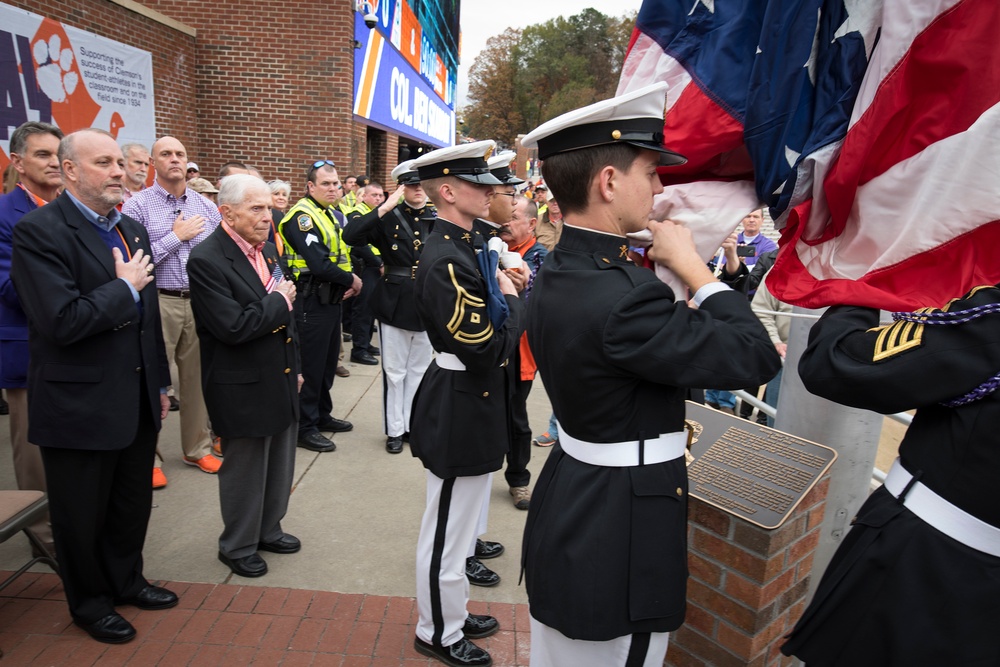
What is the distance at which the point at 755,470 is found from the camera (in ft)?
7.70

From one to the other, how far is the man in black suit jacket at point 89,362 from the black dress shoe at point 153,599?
0.15m

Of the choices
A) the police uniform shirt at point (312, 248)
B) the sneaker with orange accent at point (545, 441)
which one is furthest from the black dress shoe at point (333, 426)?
the sneaker with orange accent at point (545, 441)

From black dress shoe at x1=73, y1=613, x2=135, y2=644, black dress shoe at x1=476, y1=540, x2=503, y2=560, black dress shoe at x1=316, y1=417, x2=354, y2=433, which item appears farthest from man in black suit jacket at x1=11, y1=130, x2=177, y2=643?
black dress shoe at x1=316, y1=417, x2=354, y2=433

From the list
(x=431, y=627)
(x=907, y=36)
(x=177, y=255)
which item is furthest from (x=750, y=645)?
(x=177, y=255)

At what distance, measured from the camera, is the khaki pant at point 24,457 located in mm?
3514

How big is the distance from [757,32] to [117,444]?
288 cm

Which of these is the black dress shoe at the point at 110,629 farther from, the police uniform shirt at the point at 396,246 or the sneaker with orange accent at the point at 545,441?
the sneaker with orange accent at the point at 545,441

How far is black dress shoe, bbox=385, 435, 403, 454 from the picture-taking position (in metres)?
5.30

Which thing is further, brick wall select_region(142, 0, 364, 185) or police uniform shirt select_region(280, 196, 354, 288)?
brick wall select_region(142, 0, 364, 185)

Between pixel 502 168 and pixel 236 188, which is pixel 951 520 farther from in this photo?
pixel 236 188

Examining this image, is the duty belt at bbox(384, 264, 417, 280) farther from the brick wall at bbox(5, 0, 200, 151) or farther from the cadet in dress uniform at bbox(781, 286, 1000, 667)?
the brick wall at bbox(5, 0, 200, 151)

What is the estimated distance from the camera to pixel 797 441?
7.64 feet

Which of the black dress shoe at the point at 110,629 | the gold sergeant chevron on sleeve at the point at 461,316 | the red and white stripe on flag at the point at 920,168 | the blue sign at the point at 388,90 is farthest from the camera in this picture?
the blue sign at the point at 388,90

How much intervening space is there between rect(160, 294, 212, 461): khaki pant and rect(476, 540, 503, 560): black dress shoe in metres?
2.22
